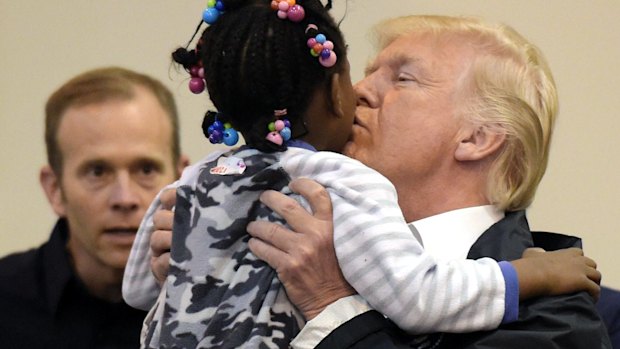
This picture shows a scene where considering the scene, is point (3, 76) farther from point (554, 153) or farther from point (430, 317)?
point (430, 317)

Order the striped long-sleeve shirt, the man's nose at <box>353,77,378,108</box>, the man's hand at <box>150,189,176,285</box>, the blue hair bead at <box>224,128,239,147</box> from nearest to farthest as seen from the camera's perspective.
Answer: the striped long-sleeve shirt, the blue hair bead at <box>224,128,239,147</box>, the man's hand at <box>150,189,176,285</box>, the man's nose at <box>353,77,378,108</box>

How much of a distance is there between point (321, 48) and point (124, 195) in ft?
4.00

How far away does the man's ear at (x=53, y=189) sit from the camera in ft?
9.29

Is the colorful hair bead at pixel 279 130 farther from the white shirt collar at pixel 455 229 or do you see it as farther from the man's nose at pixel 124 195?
the man's nose at pixel 124 195

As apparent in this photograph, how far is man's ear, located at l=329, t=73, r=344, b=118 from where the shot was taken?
1.61m

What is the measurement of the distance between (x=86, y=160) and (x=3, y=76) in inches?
38.2

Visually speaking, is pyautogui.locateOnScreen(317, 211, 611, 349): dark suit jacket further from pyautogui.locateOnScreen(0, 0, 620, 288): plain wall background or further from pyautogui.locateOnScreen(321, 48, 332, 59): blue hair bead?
pyautogui.locateOnScreen(0, 0, 620, 288): plain wall background

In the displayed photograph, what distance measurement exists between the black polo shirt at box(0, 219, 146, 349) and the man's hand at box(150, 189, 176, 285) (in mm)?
903

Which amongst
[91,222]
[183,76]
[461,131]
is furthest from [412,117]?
[183,76]

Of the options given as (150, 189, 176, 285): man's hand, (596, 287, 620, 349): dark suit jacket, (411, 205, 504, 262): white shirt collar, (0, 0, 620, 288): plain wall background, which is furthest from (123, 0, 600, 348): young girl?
(0, 0, 620, 288): plain wall background

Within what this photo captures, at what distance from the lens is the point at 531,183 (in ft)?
6.29

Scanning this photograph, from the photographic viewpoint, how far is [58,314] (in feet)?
8.68

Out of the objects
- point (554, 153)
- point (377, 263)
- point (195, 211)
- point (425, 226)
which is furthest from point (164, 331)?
point (554, 153)

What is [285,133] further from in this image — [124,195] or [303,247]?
[124,195]
